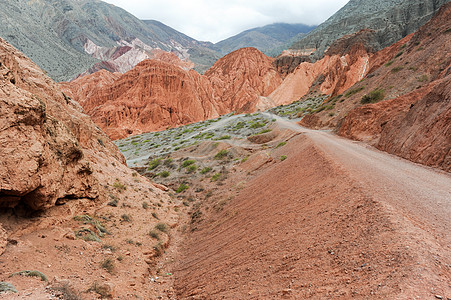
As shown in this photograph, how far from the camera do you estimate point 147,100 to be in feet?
227

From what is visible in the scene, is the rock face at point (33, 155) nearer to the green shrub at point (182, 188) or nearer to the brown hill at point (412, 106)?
the green shrub at point (182, 188)

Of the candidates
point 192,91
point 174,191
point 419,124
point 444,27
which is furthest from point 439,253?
point 192,91

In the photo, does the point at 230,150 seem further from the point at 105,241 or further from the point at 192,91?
the point at 192,91

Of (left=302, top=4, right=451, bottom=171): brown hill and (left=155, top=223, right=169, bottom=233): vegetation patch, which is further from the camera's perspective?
(left=302, top=4, right=451, bottom=171): brown hill

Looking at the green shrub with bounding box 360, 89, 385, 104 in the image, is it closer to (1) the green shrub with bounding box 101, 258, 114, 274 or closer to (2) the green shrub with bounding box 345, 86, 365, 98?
(2) the green shrub with bounding box 345, 86, 365, 98

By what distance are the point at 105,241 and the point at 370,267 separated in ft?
22.6

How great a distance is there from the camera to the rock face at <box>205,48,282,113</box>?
86.3 meters

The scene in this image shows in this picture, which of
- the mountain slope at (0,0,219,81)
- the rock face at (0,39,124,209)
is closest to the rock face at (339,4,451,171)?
the rock face at (0,39,124,209)

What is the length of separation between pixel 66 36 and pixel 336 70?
158 metres

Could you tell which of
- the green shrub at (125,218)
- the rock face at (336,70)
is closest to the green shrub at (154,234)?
the green shrub at (125,218)

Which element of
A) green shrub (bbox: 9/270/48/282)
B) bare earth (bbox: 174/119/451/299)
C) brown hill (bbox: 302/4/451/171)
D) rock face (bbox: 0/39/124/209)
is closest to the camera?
bare earth (bbox: 174/119/451/299)

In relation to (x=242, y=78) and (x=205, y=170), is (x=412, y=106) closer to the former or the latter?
(x=205, y=170)

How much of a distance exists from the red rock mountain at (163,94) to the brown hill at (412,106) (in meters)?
39.8

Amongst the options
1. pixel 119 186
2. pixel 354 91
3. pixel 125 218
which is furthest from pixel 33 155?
pixel 354 91
